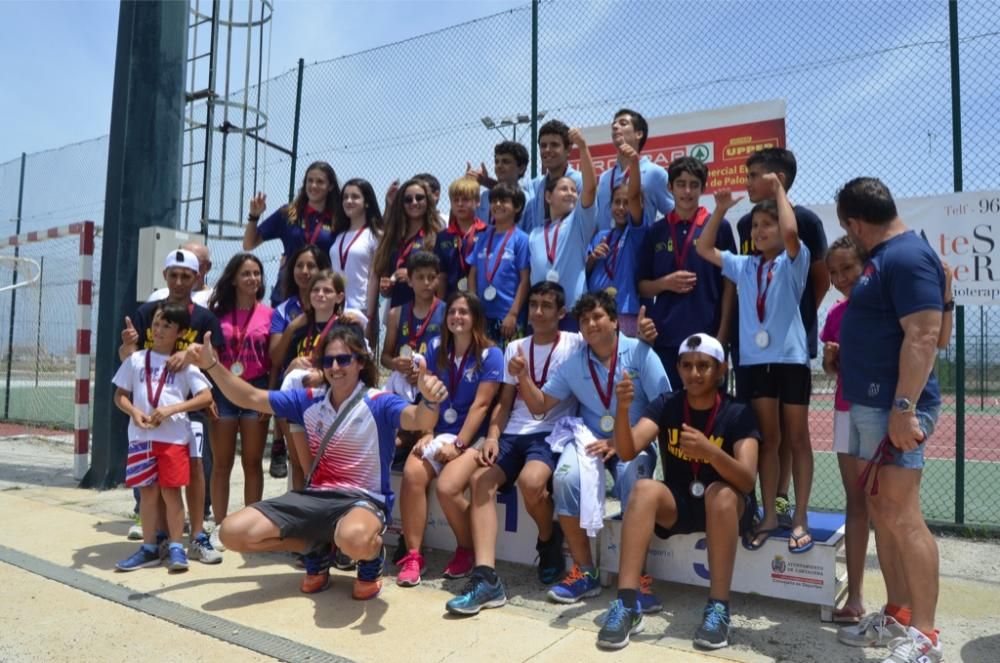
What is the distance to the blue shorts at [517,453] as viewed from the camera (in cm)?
434

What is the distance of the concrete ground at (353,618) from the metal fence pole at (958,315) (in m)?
0.45

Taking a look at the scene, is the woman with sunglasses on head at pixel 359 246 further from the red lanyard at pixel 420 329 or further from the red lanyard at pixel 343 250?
the red lanyard at pixel 420 329

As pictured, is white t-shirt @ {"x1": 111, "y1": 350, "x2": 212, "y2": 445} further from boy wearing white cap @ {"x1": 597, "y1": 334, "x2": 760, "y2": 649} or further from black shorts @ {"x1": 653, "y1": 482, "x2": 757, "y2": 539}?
black shorts @ {"x1": 653, "y1": 482, "x2": 757, "y2": 539}

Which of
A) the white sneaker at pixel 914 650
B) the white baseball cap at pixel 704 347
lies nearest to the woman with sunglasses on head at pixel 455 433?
the white baseball cap at pixel 704 347

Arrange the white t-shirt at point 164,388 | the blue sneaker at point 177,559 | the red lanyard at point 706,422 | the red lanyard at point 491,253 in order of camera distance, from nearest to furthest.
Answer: the red lanyard at point 706,422 → the blue sneaker at point 177,559 → the white t-shirt at point 164,388 → the red lanyard at point 491,253

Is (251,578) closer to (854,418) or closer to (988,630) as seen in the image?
(854,418)

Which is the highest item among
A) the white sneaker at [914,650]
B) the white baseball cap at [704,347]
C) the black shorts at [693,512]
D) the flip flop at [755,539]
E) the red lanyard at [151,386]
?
the white baseball cap at [704,347]

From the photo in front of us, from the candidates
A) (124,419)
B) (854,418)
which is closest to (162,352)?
(124,419)

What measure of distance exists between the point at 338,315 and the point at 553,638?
266 centimetres

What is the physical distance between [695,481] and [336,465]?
6.40 ft

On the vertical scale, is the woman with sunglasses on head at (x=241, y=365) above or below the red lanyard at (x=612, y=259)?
below

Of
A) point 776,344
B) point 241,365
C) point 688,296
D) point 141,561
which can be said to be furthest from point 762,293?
point 141,561

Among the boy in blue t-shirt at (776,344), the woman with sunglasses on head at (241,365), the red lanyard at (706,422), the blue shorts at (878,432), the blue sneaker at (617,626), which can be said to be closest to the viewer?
the blue shorts at (878,432)

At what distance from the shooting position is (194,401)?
4.79 m
